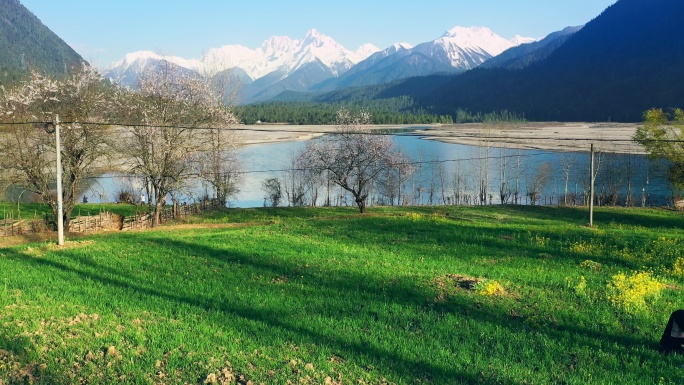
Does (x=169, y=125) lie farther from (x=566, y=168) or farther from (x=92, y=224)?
(x=566, y=168)

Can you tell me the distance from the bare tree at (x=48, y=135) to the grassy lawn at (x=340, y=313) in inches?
549

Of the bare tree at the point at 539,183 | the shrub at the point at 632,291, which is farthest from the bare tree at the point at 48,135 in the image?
the bare tree at the point at 539,183

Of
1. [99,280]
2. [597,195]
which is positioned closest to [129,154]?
[99,280]

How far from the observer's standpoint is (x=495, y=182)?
82.0 m

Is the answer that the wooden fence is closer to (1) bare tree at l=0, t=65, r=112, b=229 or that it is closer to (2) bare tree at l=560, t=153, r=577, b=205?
(1) bare tree at l=0, t=65, r=112, b=229

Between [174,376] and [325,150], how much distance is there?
132ft

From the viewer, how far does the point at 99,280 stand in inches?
581

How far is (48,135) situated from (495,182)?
6654cm

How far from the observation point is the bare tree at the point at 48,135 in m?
32.5

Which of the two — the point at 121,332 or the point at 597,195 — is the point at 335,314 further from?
the point at 597,195

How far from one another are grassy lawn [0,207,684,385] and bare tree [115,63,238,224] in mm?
18226

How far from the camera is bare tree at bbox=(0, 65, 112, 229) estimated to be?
32500 millimetres

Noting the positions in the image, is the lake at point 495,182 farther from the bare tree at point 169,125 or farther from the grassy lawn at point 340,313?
the grassy lawn at point 340,313

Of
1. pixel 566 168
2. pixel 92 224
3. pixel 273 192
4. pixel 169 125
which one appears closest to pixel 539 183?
pixel 566 168
